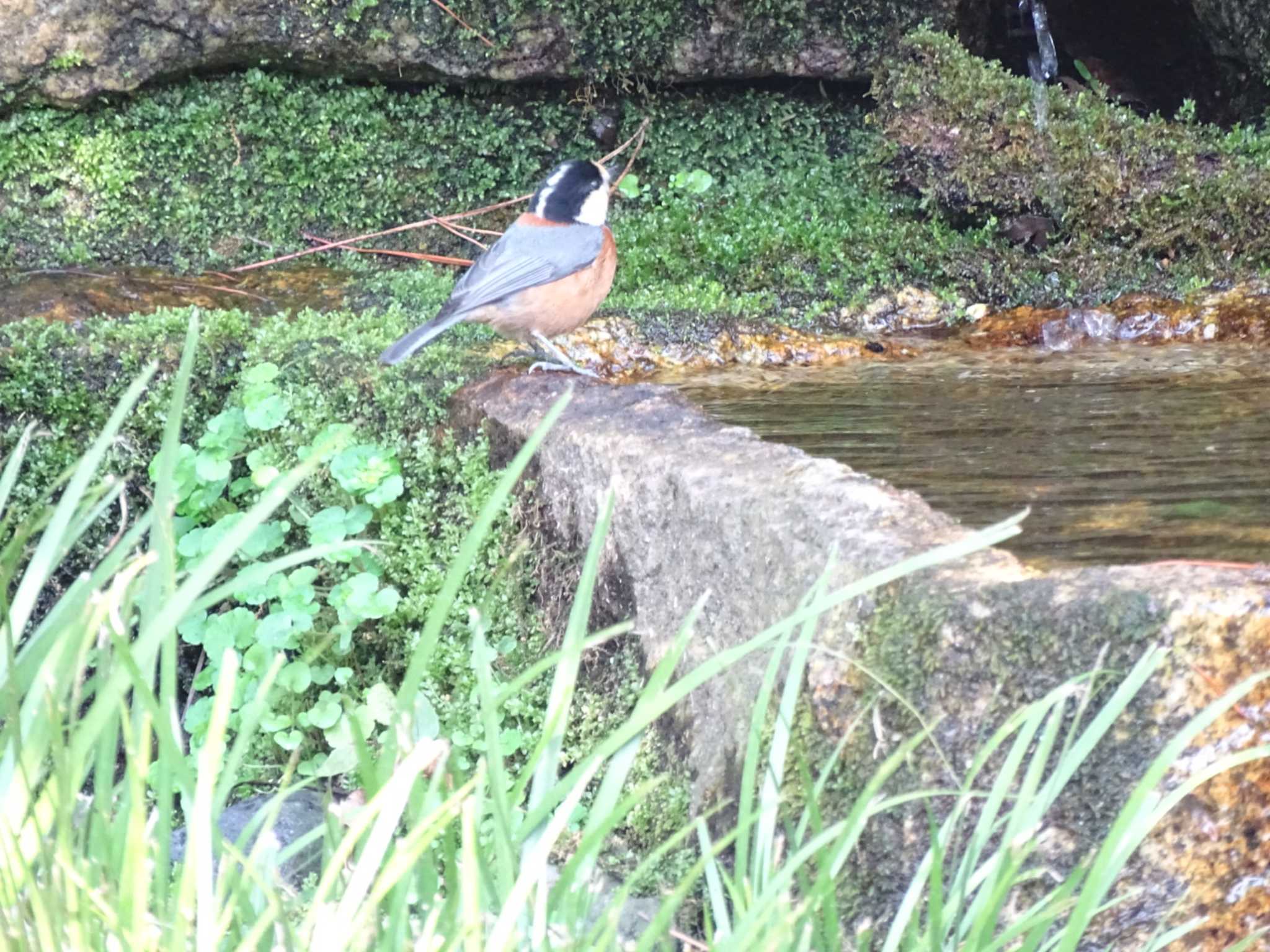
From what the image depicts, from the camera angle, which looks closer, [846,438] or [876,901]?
[876,901]

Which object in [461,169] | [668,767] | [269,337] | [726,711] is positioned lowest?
[668,767]

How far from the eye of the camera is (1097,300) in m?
4.92

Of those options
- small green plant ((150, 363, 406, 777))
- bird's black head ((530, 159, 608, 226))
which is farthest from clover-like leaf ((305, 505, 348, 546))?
bird's black head ((530, 159, 608, 226))

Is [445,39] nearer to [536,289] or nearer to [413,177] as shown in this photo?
[413,177]

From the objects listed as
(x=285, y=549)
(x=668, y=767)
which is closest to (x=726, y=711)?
(x=668, y=767)

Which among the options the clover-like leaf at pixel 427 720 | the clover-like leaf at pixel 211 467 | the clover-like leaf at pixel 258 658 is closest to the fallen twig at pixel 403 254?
the clover-like leaf at pixel 211 467

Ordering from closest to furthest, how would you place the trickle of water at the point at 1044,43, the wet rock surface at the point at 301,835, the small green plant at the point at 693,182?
1. the wet rock surface at the point at 301,835
2. the small green plant at the point at 693,182
3. the trickle of water at the point at 1044,43

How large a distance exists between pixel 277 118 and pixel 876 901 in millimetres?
4946

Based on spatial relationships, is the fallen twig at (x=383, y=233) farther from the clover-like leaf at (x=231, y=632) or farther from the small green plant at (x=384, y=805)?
the small green plant at (x=384, y=805)

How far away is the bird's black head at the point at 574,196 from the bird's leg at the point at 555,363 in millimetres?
639

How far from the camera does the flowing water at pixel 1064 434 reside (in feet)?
7.59

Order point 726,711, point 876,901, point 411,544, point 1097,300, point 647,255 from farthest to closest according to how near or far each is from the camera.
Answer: point 647,255, point 1097,300, point 411,544, point 726,711, point 876,901

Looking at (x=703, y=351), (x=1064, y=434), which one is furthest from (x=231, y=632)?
(x=1064, y=434)

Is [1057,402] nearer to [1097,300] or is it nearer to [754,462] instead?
[754,462]
